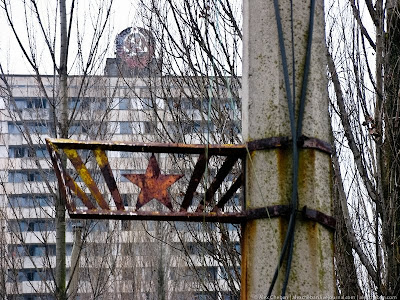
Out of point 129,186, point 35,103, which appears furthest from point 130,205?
point 35,103

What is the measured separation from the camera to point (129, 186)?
27.6 metres

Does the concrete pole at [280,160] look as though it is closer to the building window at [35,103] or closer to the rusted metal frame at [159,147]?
the rusted metal frame at [159,147]

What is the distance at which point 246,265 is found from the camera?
8.65 ft

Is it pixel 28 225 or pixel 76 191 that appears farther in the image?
pixel 28 225

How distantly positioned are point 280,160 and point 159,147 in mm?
512

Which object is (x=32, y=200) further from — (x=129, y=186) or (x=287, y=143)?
(x=287, y=143)

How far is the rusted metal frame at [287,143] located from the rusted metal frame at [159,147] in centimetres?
10

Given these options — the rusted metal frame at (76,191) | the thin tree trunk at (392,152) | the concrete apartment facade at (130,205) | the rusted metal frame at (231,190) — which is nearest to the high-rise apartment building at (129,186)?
the concrete apartment facade at (130,205)

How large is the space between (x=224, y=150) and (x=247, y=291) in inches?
21.4

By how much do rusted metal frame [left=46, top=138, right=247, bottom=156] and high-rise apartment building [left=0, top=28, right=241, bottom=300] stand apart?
13cm

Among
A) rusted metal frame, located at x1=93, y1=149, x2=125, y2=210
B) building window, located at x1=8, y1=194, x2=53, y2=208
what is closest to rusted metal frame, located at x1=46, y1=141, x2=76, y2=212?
rusted metal frame, located at x1=93, y1=149, x2=125, y2=210

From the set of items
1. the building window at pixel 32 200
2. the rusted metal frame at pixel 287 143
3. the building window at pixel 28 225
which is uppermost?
the building window at pixel 32 200

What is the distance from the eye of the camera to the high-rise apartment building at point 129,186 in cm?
891

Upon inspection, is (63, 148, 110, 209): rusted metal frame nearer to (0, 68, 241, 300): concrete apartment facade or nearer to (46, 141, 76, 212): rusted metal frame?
(46, 141, 76, 212): rusted metal frame
